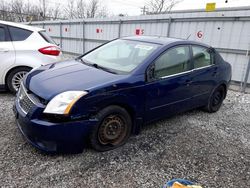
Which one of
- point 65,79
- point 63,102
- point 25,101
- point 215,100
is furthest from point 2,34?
point 215,100

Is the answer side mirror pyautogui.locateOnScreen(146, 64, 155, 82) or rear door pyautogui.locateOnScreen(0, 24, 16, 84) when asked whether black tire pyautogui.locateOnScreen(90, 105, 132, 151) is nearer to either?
side mirror pyautogui.locateOnScreen(146, 64, 155, 82)

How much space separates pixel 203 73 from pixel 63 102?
2.57 m

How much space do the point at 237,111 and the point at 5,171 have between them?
455 cm

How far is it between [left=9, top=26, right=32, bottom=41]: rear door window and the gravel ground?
183 cm

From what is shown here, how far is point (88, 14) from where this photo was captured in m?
33.7

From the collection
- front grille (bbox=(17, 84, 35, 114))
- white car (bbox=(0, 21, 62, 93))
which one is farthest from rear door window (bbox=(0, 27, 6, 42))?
front grille (bbox=(17, 84, 35, 114))

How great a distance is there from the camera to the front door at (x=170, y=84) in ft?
9.73

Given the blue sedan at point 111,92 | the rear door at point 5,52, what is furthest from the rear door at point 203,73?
the rear door at point 5,52

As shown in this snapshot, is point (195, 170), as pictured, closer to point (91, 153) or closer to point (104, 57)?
point (91, 153)

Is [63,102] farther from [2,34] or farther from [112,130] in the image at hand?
[2,34]

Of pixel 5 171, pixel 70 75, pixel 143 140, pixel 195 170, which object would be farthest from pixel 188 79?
pixel 5 171

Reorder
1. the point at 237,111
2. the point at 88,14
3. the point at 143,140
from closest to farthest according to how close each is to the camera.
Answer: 1. the point at 143,140
2. the point at 237,111
3. the point at 88,14

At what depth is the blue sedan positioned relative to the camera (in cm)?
231

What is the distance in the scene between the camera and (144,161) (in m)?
2.59
